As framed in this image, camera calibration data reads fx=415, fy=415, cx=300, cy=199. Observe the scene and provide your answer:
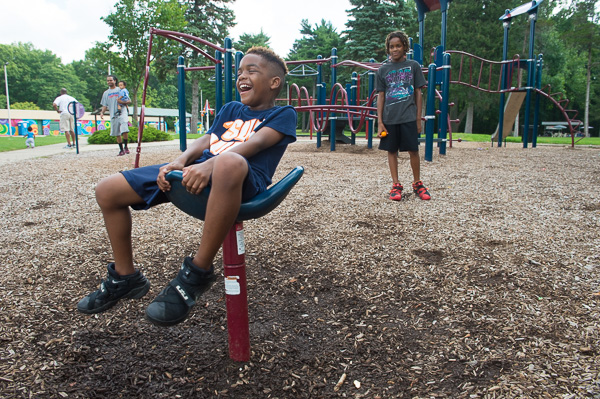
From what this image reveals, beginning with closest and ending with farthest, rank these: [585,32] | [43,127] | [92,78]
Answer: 1. [585,32]
2. [43,127]
3. [92,78]

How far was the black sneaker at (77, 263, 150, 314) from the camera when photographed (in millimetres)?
1584

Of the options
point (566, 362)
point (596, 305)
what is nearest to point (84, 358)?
point (566, 362)

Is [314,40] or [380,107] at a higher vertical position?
[314,40]

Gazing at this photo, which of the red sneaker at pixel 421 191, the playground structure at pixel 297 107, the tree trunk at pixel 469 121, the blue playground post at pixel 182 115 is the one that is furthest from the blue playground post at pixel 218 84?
the tree trunk at pixel 469 121

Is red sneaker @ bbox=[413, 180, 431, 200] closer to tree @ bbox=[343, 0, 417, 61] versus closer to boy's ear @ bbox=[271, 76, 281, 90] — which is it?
boy's ear @ bbox=[271, 76, 281, 90]

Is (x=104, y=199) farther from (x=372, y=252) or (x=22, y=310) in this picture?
(x=372, y=252)

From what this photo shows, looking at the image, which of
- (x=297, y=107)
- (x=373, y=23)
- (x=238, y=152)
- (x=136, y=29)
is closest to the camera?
(x=238, y=152)

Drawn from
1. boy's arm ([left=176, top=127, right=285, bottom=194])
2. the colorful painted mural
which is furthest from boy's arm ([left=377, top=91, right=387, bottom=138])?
the colorful painted mural

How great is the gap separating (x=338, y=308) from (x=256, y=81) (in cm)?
112

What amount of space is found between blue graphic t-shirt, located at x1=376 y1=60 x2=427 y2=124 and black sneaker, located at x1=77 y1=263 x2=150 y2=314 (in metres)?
3.00

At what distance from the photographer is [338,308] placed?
2004mm

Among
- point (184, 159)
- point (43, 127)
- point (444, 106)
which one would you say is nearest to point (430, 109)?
point (444, 106)

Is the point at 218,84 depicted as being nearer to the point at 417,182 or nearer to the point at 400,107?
the point at 400,107

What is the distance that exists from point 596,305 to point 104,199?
218cm
